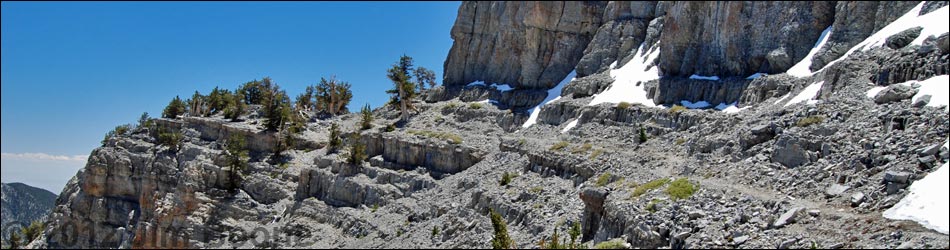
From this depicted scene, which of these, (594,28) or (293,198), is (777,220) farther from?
(594,28)

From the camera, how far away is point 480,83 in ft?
306

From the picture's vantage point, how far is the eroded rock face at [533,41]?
8631cm

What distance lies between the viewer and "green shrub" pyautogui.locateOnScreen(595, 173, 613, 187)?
3978 centimetres

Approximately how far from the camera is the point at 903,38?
1631 inches

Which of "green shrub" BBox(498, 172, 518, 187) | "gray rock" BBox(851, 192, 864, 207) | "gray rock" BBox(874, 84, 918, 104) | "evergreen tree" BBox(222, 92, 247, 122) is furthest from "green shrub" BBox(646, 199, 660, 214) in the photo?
"evergreen tree" BBox(222, 92, 247, 122)

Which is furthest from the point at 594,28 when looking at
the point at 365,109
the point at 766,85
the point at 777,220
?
the point at 777,220

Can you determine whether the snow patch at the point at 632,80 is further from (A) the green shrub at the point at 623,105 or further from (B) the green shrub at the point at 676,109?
(B) the green shrub at the point at 676,109

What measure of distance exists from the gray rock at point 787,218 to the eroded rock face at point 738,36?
3439cm

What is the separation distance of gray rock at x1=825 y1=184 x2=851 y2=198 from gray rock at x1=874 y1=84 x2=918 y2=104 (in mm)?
9789

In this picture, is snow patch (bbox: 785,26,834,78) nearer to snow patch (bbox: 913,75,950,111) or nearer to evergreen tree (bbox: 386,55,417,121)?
snow patch (bbox: 913,75,950,111)

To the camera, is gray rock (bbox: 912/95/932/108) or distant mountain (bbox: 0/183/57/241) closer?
gray rock (bbox: 912/95/932/108)

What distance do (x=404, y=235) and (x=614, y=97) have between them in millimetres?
29371

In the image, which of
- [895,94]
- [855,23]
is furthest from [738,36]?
[895,94]

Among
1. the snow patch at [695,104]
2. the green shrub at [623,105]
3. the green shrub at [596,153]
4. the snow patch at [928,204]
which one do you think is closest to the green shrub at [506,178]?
the green shrub at [596,153]
